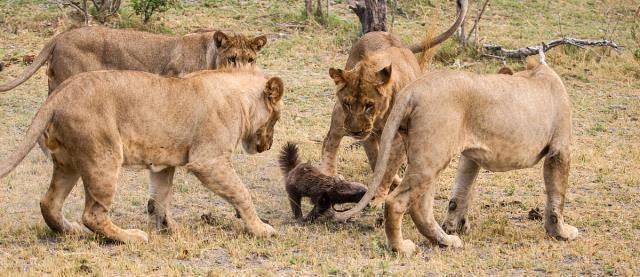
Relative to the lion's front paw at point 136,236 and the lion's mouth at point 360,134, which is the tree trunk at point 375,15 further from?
the lion's front paw at point 136,236

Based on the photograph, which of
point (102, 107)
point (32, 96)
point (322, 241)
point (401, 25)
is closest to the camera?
point (102, 107)

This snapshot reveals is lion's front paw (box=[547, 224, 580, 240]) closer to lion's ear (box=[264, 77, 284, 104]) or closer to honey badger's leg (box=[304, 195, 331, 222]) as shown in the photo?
honey badger's leg (box=[304, 195, 331, 222])

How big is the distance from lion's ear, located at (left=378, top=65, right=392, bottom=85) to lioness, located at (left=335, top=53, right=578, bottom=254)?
766 mm

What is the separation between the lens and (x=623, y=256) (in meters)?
6.32

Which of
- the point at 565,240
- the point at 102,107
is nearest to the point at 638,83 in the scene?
the point at 565,240

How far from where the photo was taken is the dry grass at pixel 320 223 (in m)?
6.07

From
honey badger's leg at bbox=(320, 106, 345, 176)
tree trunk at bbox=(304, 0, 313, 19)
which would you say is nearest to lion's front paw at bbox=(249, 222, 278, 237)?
honey badger's leg at bbox=(320, 106, 345, 176)

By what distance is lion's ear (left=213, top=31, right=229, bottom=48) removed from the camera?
339 inches

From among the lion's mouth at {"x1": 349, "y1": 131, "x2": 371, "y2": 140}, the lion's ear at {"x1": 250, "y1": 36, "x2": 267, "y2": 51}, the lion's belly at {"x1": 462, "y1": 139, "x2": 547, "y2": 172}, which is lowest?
the lion's mouth at {"x1": 349, "y1": 131, "x2": 371, "y2": 140}

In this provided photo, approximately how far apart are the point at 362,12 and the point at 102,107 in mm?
6928

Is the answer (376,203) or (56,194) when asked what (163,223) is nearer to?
(56,194)

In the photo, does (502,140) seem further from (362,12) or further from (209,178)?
(362,12)

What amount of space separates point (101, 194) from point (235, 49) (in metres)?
2.87

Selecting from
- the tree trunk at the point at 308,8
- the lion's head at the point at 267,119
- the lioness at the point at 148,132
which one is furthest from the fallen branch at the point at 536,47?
the lioness at the point at 148,132
